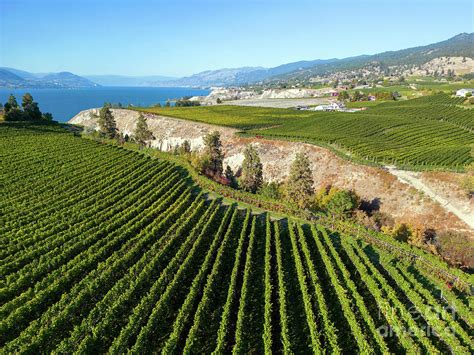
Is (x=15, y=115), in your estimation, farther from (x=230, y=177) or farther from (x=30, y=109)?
(x=230, y=177)

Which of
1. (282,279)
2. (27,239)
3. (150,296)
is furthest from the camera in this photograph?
(27,239)

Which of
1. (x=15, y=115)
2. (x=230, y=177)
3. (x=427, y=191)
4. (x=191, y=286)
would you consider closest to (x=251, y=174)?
(x=230, y=177)

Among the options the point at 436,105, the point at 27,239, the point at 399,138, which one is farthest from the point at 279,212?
the point at 436,105

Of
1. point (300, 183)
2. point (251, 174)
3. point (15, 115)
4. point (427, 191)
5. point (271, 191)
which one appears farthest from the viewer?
point (15, 115)

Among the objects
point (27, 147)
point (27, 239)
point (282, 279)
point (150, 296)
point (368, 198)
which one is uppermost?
point (27, 147)

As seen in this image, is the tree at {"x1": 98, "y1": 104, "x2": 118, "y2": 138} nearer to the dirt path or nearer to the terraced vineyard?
the terraced vineyard

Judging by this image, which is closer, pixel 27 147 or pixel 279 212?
pixel 279 212

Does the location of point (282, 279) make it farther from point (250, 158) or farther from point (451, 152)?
point (451, 152)
